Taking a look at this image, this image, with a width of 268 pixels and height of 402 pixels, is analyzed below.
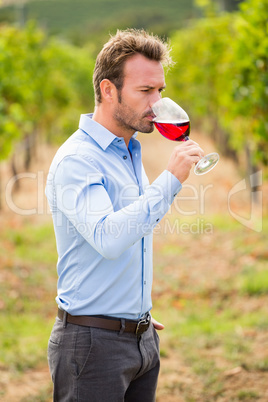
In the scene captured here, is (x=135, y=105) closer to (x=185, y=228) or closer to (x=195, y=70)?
(x=185, y=228)

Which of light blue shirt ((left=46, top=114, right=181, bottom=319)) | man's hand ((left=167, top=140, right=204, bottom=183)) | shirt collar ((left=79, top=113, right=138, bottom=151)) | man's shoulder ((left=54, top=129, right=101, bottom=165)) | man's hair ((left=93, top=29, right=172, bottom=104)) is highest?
man's hair ((left=93, top=29, right=172, bottom=104))

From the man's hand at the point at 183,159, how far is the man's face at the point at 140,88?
282 millimetres

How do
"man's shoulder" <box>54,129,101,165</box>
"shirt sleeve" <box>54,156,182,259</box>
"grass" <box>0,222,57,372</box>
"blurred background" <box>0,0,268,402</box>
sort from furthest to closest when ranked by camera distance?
"grass" <box>0,222,57,372</box>, "blurred background" <box>0,0,268,402</box>, "man's shoulder" <box>54,129,101,165</box>, "shirt sleeve" <box>54,156,182,259</box>

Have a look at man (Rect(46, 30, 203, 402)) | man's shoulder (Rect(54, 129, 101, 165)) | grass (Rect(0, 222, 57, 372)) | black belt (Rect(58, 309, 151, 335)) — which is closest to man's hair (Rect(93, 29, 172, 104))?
man (Rect(46, 30, 203, 402))

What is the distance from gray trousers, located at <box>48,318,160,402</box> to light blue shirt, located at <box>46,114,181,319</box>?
0.32 ft

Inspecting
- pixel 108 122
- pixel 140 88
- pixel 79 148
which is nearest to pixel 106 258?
pixel 79 148

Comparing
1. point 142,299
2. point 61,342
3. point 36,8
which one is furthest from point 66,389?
point 36,8

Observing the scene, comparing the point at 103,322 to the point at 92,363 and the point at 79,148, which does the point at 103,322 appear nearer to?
the point at 92,363

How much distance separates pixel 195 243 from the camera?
9789 millimetres

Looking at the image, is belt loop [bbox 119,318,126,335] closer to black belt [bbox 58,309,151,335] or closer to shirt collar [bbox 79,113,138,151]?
black belt [bbox 58,309,151,335]

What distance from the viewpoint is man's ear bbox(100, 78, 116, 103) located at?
2168 millimetres

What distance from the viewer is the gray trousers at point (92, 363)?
216 centimetres

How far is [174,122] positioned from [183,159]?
270mm

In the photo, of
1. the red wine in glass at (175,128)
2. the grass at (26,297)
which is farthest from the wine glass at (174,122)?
the grass at (26,297)
